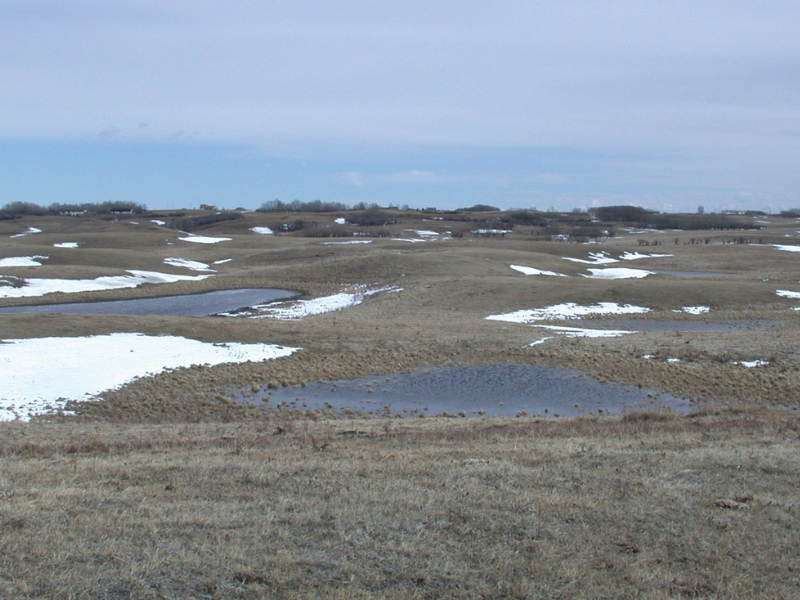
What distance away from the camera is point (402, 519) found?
8.28m

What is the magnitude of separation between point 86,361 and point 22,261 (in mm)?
46176

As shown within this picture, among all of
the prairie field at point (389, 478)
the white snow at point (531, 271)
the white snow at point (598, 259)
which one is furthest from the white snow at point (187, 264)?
the white snow at point (598, 259)

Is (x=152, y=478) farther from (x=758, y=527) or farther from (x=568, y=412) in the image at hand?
(x=568, y=412)

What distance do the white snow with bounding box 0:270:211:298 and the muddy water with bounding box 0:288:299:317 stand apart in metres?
5.60

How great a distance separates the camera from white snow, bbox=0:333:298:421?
20.7 m

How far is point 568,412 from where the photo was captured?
71.2 feet

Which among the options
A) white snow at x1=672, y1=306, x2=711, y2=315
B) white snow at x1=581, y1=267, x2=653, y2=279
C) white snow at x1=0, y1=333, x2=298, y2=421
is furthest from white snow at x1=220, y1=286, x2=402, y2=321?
white snow at x1=581, y1=267, x2=653, y2=279

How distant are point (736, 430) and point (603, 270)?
55201mm

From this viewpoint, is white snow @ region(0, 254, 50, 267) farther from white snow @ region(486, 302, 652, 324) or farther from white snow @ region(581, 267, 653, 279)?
white snow @ region(581, 267, 653, 279)

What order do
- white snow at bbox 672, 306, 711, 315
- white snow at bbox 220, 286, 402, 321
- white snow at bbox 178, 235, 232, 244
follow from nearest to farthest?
1. white snow at bbox 220, 286, 402, 321
2. white snow at bbox 672, 306, 711, 315
3. white snow at bbox 178, 235, 232, 244

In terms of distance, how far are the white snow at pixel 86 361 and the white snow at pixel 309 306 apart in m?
11.3

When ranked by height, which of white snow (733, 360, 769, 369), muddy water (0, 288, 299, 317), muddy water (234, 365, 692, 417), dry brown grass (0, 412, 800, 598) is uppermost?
dry brown grass (0, 412, 800, 598)

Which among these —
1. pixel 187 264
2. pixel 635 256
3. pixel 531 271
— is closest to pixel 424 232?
pixel 635 256

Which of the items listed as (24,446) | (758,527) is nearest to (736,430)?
(758,527)
